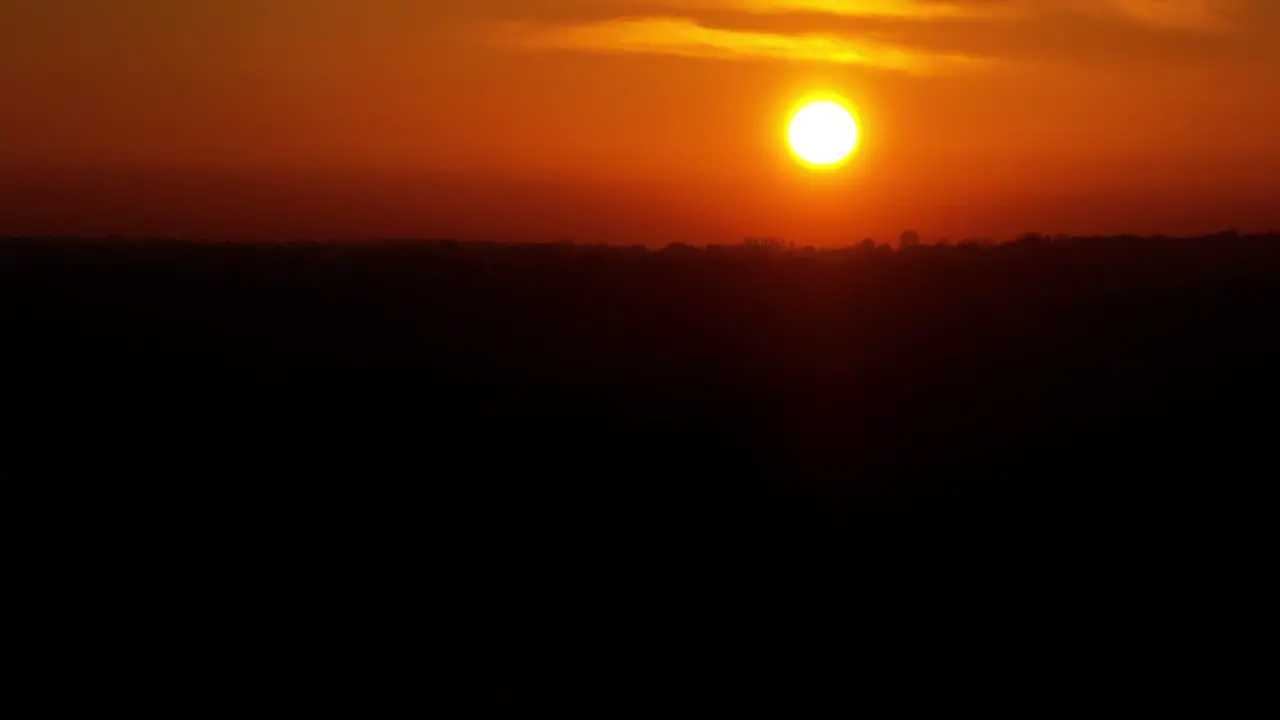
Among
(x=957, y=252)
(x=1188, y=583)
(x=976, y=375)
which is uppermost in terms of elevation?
(x=957, y=252)

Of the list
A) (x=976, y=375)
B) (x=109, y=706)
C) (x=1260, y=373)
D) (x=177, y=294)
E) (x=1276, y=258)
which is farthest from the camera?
(x=1276, y=258)

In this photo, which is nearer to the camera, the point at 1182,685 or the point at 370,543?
the point at 1182,685

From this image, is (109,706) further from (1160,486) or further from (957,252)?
(957,252)

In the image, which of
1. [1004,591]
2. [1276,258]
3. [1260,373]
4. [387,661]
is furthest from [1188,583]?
[1276,258]

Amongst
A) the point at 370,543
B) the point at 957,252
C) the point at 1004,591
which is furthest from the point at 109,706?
the point at 957,252

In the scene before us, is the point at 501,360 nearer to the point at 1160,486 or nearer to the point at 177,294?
the point at 177,294

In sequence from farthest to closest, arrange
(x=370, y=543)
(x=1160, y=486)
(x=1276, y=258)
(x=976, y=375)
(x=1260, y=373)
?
(x=1276, y=258) < (x=976, y=375) < (x=1260, y=373) < (x=1160, y=486) < (x=370, y=543)

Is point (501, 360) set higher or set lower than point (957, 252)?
lower
